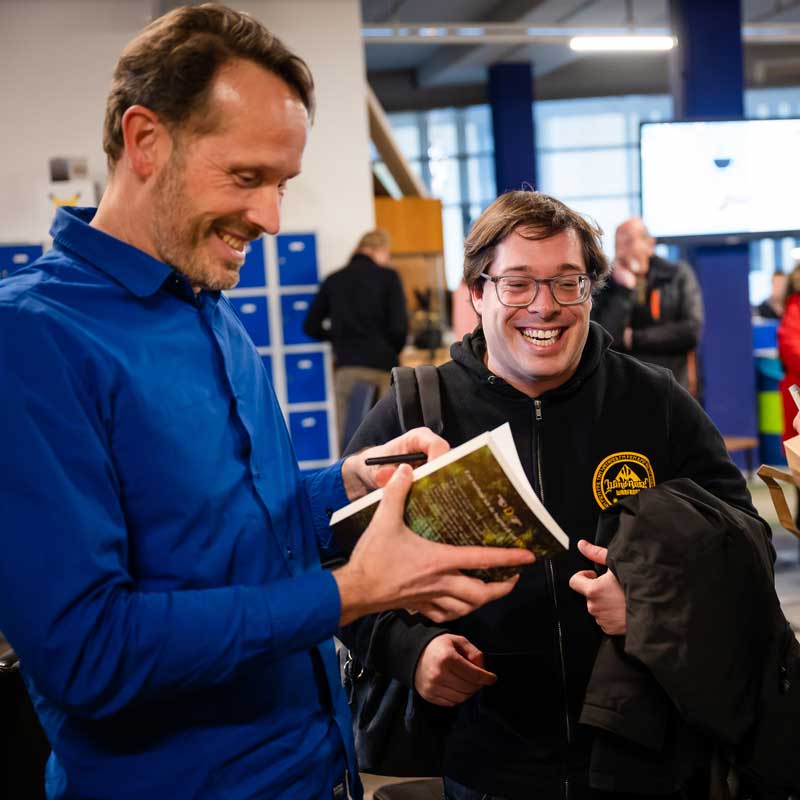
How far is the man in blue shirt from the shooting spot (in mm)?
967

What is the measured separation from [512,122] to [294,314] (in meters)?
7.60

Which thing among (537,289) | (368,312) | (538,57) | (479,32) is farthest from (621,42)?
(537,289)

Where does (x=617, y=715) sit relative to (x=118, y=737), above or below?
below

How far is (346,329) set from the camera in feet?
21.6

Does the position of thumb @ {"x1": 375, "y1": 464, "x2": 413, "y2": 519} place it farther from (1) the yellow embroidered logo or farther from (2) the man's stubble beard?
(1) the yellow embroidered logo

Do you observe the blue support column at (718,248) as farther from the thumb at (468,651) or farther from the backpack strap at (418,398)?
the thumb at (468,651)

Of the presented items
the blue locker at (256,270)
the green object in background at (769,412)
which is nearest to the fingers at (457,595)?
the blue locker at (256,270)

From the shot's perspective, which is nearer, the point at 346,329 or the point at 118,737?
the point at 118,737

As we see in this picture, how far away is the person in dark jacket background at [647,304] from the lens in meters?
5.49

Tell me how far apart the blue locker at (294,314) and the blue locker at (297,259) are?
104 millimetres

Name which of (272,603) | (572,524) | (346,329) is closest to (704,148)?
(346,329)

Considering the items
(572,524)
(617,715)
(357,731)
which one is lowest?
(357,731)

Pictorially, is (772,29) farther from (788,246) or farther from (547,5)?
(788,246)

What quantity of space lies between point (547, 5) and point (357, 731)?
1155 cm
